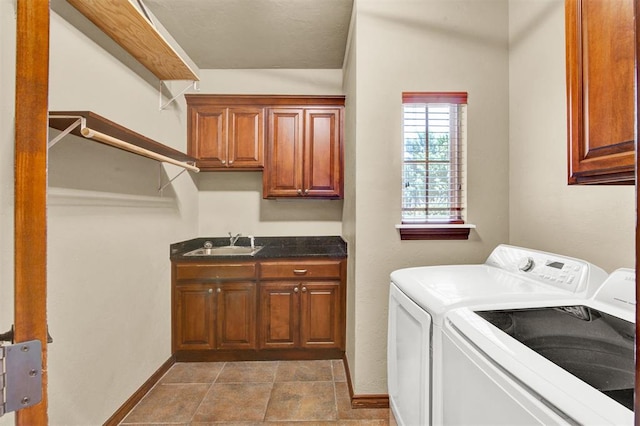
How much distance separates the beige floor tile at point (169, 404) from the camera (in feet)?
6.36

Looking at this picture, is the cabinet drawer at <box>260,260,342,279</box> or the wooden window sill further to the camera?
the cabinet drawer at <box>260,260,342,279</box>

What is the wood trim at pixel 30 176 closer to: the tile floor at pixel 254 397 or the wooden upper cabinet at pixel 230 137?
the tile floor at pixel 254 397

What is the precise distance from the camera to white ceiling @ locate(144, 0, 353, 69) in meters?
2.22

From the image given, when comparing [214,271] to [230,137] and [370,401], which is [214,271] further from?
[370,401]

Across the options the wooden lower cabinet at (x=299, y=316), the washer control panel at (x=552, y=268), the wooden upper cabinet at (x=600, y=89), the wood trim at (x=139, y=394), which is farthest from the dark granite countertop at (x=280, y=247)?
the wooden upper cabinet at (x=600, y=89)

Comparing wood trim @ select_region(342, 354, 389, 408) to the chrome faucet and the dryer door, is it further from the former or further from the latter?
the chrome faucet

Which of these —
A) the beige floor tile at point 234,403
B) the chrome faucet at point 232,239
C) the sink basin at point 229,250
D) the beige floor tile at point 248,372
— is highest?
the chrome faucet at point 232,239

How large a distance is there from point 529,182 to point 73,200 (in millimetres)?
2496

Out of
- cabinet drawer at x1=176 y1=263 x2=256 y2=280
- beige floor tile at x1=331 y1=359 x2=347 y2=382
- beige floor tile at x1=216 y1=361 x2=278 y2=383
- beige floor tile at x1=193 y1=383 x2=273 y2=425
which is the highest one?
cabinet drawer at x1=176 y1=263 x2=256 y2=280

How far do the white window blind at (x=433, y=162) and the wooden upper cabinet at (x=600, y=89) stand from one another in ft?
3.41

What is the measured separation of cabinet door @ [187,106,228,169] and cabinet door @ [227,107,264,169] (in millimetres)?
67

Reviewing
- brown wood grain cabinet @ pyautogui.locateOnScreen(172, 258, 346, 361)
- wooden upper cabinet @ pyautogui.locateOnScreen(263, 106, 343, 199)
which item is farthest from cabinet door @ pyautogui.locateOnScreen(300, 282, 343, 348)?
wooden upper cabinet @ pyautogui.locateOnScreen(263, 106, 343, 199)

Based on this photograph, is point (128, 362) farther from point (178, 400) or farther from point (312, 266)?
point (312, 266)

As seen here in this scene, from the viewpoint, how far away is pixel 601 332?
34.9 inches
